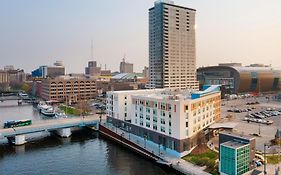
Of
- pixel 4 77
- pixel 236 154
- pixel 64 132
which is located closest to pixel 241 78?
pixel 64 132

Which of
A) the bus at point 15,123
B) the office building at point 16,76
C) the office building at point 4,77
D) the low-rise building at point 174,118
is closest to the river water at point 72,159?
the bus at point 15,123

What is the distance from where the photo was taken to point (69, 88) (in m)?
80.4

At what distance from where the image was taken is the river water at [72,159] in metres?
25.0

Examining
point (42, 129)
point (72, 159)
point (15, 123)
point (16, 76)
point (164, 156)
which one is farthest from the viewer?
point (16, 76)

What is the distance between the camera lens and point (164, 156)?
26.9 meters

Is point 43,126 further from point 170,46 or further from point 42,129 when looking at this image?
point 170,46

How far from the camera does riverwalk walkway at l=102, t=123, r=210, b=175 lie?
76.4 feet

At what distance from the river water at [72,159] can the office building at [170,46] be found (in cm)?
5011

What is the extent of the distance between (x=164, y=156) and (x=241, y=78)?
69387mm

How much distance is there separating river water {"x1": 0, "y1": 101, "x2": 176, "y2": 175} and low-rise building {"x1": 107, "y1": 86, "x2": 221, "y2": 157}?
310cm

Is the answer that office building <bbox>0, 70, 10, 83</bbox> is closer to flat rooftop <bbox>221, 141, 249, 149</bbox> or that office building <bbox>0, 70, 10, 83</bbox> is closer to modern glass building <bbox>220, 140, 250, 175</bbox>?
flat rooftop <bbox>221, 141, 249, 149</bbox>

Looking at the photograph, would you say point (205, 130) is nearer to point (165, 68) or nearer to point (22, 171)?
point (22, 171)

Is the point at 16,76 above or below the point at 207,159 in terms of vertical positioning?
above

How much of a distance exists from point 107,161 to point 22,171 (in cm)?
803
